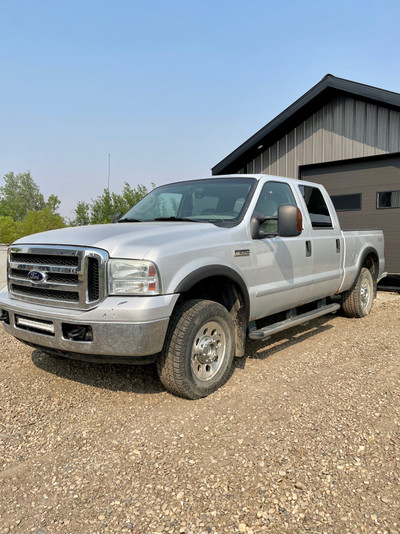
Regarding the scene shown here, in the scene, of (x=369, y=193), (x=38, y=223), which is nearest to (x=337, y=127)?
(x=369, y=193)

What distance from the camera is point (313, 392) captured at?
3.62 metres

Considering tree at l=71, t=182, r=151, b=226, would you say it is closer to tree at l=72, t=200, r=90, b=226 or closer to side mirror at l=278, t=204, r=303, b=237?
tree at l=72, t=200, r=90, b=226

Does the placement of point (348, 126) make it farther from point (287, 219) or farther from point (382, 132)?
point (287, 219)

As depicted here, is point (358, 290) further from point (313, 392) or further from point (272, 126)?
point (272, 126)

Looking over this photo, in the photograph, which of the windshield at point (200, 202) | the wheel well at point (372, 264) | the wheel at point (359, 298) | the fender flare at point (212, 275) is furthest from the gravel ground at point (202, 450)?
the wheel well at point (372, 264)

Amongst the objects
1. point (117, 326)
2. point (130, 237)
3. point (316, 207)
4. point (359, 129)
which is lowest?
point (117, 326)

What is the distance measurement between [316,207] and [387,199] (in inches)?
195

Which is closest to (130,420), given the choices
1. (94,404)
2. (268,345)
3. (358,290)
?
(94,404)

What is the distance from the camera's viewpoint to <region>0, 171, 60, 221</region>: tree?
8331cm

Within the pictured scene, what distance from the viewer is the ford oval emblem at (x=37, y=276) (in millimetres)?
3326

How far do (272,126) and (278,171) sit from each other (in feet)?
4.25

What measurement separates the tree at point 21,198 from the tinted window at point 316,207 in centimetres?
8436

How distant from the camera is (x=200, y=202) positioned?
4.52m

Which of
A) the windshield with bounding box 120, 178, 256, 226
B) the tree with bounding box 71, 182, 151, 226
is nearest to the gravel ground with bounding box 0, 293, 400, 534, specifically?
the windshield with bounding box 120, 178, 256, 226
